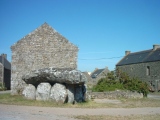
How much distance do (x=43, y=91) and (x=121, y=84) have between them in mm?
11390

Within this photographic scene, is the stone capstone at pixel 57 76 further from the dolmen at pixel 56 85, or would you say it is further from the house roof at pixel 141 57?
the house roof at pixel 141 57

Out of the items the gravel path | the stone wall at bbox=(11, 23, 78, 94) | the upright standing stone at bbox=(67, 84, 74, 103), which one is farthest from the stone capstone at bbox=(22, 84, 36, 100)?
the stone wall at bbox=(11, 23, 78, 94)

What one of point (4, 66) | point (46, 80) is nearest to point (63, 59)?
point (46, 80)

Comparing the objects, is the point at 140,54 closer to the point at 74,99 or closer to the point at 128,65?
the point at 128,65

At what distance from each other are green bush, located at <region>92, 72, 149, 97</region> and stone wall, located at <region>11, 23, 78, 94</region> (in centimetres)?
457

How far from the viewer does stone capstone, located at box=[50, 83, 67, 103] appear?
Answer: 1540cm

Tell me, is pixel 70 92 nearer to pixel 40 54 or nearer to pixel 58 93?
pixel 58 93

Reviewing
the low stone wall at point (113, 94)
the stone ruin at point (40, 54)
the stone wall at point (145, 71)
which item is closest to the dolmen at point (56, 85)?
the stone ruin at point (40, 54)

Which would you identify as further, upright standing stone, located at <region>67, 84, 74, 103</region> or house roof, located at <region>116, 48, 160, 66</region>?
house roof, located at <region>116, 48, 160, 66</region>

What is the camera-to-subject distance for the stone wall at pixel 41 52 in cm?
2253

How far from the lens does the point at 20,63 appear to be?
2256 centimetres

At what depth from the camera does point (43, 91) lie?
1639cm

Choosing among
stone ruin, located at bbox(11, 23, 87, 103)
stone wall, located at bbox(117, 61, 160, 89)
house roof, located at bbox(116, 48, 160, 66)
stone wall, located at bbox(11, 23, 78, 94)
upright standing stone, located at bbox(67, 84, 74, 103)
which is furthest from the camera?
house roof, located at bbox(116, 48, 160, 66)

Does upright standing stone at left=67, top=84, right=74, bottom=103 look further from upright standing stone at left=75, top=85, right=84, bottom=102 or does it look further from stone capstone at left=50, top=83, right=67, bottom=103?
upright standing stone at left=75, top=85, right=84, bottom=102
